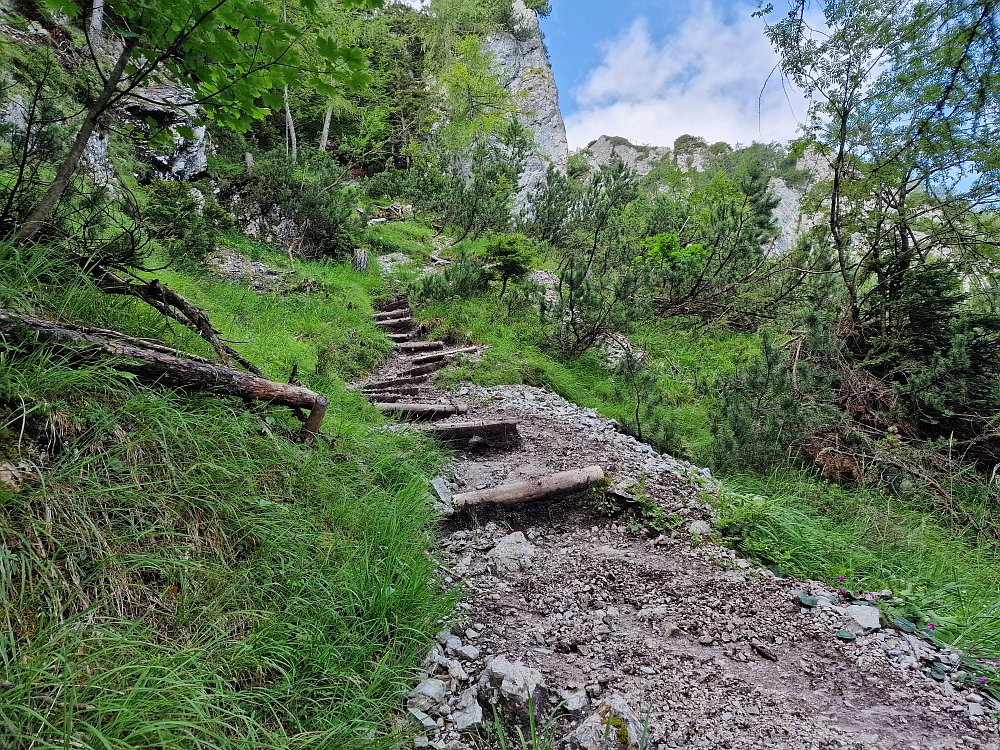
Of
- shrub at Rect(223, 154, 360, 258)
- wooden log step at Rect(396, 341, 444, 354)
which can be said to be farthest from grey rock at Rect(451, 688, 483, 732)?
shrub at Rect(223, 154, 360, 258)

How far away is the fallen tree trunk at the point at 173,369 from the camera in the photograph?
85.4 inches

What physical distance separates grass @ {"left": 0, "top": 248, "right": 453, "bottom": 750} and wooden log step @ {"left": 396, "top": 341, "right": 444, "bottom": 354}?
582 cm

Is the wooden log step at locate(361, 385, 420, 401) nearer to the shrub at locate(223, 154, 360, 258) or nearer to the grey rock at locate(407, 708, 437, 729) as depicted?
Result: the grey rock at locate(407, 708, 437, 729)

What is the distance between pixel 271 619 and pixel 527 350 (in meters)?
7.10

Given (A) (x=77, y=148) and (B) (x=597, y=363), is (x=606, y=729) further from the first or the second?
(B) (x=597, y=363)

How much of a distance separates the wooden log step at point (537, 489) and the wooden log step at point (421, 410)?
83.5 inches

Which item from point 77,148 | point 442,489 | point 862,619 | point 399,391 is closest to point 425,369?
point 399,391

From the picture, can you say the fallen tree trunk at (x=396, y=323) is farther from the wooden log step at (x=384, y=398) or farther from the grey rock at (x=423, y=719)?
the grey rock at (x=423, y=719)

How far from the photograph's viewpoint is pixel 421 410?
6.15 metres

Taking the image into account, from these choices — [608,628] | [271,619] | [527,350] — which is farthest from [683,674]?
[527,350]

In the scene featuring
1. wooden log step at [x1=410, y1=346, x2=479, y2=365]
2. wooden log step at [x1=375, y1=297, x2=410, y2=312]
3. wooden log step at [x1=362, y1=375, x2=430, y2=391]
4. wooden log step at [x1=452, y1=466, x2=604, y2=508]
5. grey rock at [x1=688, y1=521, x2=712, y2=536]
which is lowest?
grey rock at [x1=688, y1=521, x2=712, y2=536]

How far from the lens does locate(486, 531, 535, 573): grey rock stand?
135 inches

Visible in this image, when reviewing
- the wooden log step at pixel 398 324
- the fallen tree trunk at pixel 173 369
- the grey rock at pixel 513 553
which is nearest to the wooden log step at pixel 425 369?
the wooden log step at pixel 398 324

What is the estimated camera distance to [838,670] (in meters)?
2.51
